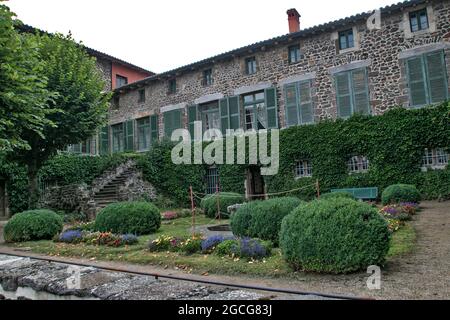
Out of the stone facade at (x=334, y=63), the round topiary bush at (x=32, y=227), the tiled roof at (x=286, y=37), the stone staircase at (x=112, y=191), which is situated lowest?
the round topiary bush at (x=32, y=227)

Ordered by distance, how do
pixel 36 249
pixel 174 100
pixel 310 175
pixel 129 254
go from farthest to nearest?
pixel 174 100 → pixel 310 175 → pixel 36 249 → pixel 129 254

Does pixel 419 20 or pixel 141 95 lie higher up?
pixel 419 20

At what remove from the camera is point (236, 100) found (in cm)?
1806

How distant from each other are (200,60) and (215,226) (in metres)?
10.9

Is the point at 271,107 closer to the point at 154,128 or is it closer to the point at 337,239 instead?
the point at 154,128

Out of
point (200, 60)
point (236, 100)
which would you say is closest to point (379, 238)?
point (236, 100)

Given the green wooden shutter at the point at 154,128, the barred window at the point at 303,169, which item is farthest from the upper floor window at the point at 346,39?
the green wooden shutter at the point at 154,128

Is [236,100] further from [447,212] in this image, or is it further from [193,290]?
[193,290]

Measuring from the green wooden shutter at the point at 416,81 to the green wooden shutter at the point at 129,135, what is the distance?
1534 centimetres

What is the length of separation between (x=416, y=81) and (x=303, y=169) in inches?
228

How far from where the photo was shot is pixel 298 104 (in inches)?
642

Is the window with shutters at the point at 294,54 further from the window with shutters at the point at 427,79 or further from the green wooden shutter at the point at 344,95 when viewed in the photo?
the window with shutters at the point at 427,79

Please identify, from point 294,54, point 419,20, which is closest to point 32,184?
point 294,54

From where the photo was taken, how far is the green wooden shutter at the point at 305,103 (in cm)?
A: 1606
